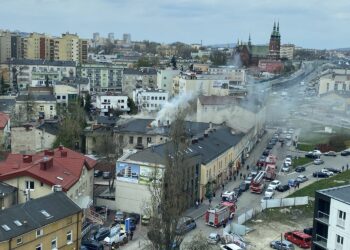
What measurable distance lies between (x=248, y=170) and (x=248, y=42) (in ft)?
248

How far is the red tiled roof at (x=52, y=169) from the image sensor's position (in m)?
18.0

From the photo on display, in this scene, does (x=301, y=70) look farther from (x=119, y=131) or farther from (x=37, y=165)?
(x=37, y=165)

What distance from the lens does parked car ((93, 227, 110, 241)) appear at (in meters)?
17.6

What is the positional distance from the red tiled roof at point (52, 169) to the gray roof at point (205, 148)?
2425mm

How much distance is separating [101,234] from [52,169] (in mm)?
3054

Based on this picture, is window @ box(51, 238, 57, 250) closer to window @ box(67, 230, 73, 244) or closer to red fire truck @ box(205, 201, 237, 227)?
window @ box(67, 230, 73, 244)

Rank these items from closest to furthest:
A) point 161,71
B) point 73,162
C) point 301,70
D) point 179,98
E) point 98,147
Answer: point 73,162
point 98,147
point 179,98
point 161,71
point 301,70

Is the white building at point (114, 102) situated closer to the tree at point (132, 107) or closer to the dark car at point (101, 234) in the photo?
the tree at point (132, 107)

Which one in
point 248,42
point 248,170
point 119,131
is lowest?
point 248,170

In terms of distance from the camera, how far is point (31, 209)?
15.0 meters

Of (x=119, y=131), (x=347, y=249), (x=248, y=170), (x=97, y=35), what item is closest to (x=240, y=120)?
(x=248, y=170)

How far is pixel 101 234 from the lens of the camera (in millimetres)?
17812

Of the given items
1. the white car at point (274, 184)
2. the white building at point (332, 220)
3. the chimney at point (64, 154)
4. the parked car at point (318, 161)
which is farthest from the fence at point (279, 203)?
the parked car at point (318, 161)

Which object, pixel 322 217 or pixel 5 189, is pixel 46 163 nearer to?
pixel 5 189
